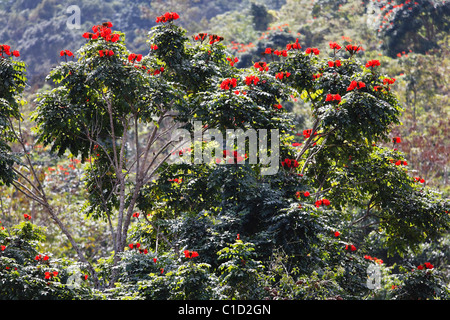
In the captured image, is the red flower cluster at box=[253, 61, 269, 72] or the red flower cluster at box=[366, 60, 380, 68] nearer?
the red flower cluster at box=[366, 60, 380, 68]

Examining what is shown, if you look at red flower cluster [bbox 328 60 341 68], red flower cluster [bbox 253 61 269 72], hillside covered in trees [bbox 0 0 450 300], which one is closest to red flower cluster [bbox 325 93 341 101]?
hillside covered in trees [bbox 0 0 450 300]

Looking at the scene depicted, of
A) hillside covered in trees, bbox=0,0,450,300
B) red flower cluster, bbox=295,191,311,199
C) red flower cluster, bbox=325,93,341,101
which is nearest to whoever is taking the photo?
hillside covered in trees, bbox=0,0,450,300

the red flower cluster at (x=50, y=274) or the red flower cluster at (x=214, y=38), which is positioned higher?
the red flower cluster at (x=214, y=38)

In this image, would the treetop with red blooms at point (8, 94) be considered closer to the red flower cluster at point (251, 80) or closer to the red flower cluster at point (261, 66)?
the red flower cluster at point (251, 80)

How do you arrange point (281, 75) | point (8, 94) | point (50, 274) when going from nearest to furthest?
point (50, 274), point (8, 94), point (281, 75)

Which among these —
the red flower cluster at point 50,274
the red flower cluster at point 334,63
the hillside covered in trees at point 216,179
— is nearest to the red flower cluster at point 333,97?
the hillside covered in trees at point 216,179

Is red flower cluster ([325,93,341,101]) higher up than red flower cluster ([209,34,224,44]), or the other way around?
red flower cluster ([209,34,224,44])

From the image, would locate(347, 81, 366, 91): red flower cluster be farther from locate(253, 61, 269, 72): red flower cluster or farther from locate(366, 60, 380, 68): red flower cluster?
locate(253, 61, 269, 72): red flower cluster

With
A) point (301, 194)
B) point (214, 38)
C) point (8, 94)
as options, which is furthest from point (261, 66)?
point (8, 94)

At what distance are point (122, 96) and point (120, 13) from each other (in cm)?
3940

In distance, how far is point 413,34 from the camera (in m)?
22.9

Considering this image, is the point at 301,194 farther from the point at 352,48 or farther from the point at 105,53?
the point at 105,53

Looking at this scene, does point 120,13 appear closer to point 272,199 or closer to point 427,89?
point 427,89

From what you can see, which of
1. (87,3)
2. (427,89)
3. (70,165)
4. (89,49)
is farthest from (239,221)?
(87,3)
